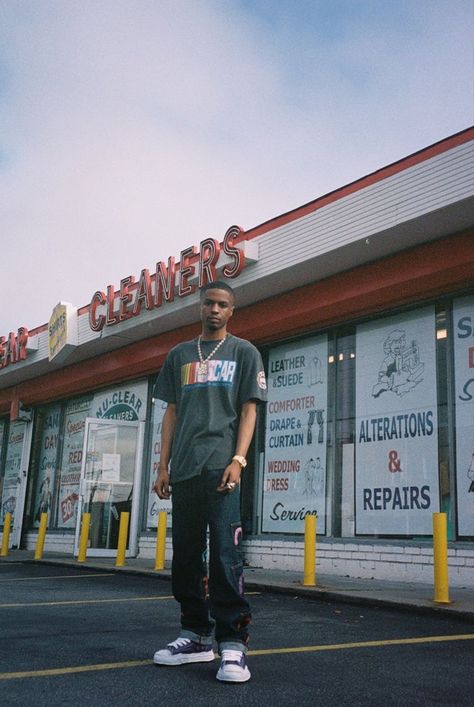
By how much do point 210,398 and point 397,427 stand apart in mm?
6287

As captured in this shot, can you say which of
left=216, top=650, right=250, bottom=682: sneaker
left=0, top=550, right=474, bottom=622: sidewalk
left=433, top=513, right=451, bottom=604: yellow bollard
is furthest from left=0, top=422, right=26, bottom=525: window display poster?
left=216, top=650, right=250, bottom=682: sneaker

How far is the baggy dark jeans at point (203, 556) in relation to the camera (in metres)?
3.45

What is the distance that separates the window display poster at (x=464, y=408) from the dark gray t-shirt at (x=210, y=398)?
5542mm

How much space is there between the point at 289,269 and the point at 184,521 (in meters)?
6.79

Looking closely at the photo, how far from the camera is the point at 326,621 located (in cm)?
546

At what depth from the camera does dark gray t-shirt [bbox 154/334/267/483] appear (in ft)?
11.9

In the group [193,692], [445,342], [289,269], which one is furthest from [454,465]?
[193,692]

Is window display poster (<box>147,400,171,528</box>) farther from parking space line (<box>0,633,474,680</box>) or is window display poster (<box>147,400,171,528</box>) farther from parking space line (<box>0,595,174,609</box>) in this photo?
parking space line (<box>0,633,474,680</box>)

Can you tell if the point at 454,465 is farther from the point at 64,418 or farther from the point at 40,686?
the point at 64,418

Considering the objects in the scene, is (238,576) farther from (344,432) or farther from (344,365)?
(344,365)

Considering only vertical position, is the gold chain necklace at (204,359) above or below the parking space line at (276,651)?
above

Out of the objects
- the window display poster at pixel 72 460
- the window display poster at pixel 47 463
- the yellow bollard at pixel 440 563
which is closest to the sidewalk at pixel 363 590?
the yellow bollard at pixel 440 563

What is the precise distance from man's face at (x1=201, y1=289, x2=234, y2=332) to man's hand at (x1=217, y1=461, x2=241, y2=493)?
81 cm

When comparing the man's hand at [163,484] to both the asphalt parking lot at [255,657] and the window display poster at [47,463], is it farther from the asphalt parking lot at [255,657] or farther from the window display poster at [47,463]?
the window display poster at [47,463]
